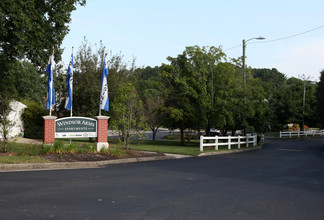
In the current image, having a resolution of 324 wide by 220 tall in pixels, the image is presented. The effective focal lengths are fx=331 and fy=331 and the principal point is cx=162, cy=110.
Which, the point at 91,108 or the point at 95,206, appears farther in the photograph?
the point at 91,108

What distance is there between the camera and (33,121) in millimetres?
30047

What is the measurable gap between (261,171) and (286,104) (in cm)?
4631

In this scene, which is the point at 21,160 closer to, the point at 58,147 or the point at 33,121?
the point at 58,147

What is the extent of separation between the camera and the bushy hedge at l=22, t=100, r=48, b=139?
2914 cm

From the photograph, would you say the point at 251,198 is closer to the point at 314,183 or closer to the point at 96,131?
the point at 314,183

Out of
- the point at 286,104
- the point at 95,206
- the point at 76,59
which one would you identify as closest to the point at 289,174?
the point at 95,206

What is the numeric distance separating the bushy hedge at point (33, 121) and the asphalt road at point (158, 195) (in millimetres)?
19611

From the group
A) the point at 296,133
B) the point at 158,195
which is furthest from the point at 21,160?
the point at 296,133

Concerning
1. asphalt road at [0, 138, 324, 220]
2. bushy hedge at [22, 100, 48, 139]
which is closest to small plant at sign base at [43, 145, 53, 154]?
asphalt road at [0, 138, 324, 220]

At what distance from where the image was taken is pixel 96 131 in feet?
54.9

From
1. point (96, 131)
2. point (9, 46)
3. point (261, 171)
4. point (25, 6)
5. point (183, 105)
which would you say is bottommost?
point (261, 171)

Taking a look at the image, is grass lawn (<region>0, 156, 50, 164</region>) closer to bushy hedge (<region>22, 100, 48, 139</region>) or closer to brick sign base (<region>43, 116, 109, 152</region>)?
brick sign base (<region>43, 116, 109, 152</region>)

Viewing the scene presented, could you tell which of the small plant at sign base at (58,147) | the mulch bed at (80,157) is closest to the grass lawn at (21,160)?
the mulch bed at (80,157)

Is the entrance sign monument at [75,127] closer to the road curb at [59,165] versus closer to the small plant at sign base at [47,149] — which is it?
the small plant at sign base at [47,149]
